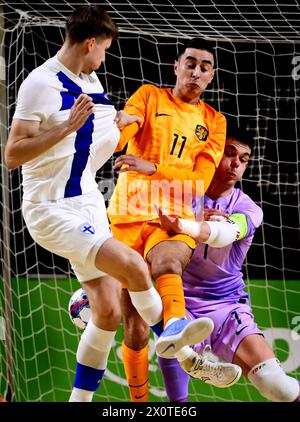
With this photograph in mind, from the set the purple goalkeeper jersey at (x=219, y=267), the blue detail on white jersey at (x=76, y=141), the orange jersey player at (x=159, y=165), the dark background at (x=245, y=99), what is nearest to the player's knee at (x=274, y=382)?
the purple goalkeeper jersey at (x=219, y=267)

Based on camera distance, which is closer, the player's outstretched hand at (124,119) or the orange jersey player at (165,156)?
the player's outstretched hand at (124,119)

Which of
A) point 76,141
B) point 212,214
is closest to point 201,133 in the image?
point 212,214

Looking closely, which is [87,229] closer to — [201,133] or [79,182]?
[79,182]

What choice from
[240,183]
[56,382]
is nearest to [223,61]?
[240,183]

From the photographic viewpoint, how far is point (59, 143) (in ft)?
11.5

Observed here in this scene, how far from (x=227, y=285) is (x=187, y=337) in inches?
35.0

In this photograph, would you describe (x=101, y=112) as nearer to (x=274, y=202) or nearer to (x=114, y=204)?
(x=114, y=204)

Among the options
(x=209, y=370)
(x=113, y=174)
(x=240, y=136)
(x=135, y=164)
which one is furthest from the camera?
(x=113, y=174)

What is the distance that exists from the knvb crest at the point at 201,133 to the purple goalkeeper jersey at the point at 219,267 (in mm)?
285

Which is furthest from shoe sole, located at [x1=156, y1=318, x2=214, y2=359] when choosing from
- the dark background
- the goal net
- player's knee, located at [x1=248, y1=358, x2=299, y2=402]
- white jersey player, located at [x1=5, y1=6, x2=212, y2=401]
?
the dark background

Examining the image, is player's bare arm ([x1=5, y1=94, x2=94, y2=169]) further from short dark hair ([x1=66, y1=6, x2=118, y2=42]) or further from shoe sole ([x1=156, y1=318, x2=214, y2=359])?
shoe sole ([x1=156, y1=318, x2=214, y2=359])

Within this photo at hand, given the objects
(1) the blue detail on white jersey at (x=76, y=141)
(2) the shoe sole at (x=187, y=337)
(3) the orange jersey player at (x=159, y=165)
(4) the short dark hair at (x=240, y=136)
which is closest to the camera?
(2) the shoe sole at (x=187, y=337)

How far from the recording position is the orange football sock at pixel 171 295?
3543 millimetres

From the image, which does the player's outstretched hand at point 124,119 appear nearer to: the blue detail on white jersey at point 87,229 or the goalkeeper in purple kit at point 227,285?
the goalkeeper in purple kit at point 227,285
